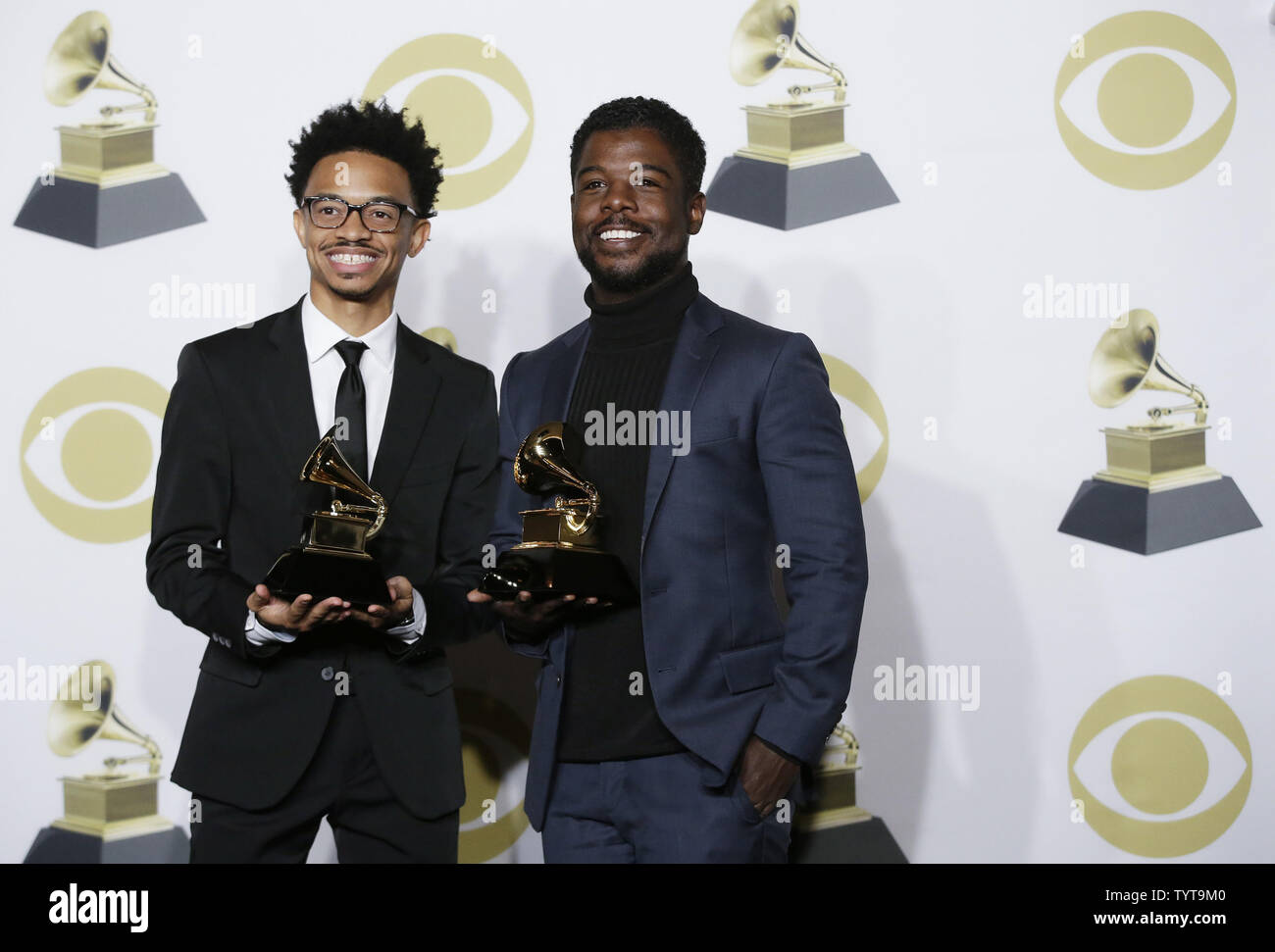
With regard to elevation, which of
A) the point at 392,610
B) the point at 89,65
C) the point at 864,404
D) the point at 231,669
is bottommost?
the point at 231,669

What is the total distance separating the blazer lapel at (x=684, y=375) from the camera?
2.46 m

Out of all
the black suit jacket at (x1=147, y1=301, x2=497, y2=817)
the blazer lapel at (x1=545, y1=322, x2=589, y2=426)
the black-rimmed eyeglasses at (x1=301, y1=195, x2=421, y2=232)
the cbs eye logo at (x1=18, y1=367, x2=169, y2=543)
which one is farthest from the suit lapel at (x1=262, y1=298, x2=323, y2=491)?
the cbs eye logo at (x1=18, y1=367, x2=169, y2=543)

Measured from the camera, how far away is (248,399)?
8.89ft

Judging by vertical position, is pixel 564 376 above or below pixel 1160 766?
above

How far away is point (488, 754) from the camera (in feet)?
11.9

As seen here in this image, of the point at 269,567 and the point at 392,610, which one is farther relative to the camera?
the point at 269,567

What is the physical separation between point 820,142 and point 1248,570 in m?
1.69

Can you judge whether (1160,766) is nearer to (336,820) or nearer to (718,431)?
(718,431)

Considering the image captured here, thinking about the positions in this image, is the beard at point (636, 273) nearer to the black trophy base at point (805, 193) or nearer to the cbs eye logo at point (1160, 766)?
the black trophy base at point (805, 193)

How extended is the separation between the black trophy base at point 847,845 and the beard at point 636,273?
175 cm

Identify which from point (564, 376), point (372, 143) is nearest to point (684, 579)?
point (564, 376)

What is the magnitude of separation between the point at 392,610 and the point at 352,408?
0.48m

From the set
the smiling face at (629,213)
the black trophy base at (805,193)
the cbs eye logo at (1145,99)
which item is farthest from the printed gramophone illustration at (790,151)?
the smiling face at (629,213)

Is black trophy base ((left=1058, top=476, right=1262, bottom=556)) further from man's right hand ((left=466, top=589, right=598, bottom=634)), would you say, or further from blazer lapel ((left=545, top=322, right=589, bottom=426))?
man's right hand ((left=466, top=589, right=598, bottom=634))
